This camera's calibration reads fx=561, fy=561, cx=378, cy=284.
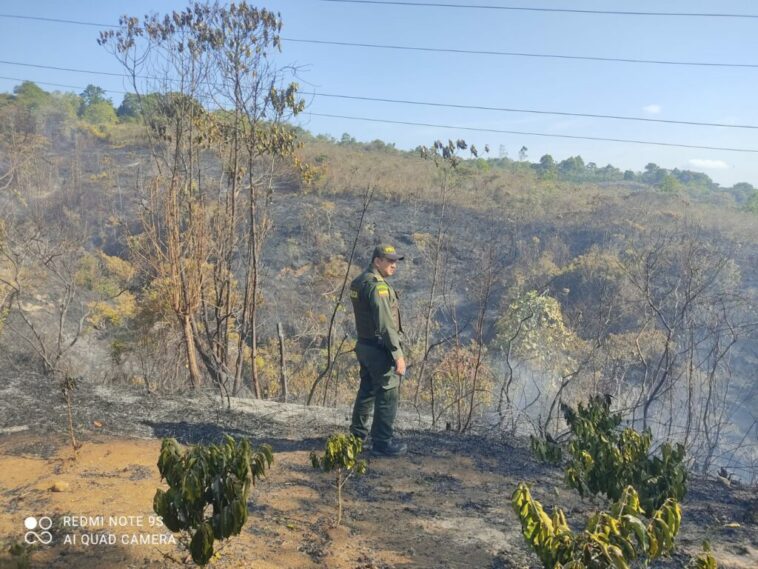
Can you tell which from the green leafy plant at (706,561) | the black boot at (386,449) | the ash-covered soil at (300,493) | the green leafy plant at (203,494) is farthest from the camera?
the black boot at (386,449)

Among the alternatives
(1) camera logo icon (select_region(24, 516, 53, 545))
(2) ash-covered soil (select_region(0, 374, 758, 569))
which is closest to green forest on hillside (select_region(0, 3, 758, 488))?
(2) ash-covered soil (select_region(0, 374, 758, 569))

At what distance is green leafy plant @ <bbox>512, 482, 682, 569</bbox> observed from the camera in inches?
66.6

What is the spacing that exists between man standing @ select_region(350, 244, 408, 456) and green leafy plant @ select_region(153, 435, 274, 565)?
6.62ft

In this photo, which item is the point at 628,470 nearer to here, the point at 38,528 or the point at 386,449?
the point at 386,449

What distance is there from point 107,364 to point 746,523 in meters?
12.0

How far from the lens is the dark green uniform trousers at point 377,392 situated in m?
4.24

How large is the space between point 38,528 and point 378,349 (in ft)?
7.73

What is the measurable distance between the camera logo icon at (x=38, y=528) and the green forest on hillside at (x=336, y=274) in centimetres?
303

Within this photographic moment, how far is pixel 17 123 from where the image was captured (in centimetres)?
2853

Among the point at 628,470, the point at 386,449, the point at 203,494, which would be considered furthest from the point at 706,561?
the point at 386,449

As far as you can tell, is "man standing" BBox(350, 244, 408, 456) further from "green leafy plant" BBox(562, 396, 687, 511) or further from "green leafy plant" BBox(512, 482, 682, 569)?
"green leafy plant" BBox(512, 482, 682, 569)

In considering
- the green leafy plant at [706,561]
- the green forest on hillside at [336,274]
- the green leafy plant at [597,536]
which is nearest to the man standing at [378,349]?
the green forest on hillside at [336,274]

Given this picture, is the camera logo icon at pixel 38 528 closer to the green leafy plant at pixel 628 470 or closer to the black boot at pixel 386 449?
the black boot at pixel 386 449

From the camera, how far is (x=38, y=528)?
9.00 feet
